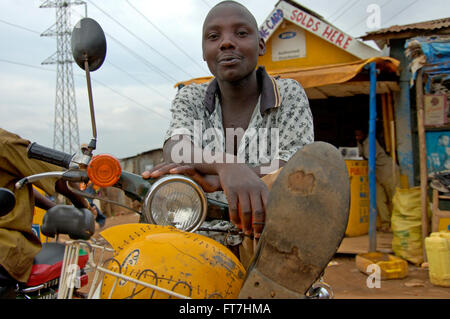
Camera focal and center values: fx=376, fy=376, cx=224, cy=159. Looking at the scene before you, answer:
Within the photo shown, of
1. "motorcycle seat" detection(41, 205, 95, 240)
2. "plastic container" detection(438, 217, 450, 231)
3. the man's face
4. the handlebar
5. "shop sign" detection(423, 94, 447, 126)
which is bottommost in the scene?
"plastic container" detection(438, 217, 450, 231)

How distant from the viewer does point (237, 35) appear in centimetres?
143

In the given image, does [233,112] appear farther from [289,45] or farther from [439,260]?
[289,45]

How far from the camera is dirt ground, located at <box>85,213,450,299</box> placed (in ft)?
15.0

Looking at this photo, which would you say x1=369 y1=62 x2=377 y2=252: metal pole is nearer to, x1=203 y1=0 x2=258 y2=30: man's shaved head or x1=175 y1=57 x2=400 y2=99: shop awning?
x1=175 y1=57 x2=400 y2=99: shop awning

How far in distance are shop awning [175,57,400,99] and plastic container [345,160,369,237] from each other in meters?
1.43

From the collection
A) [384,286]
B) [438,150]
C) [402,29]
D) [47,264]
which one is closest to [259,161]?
[47,264]

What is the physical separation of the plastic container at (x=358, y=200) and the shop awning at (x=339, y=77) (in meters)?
1.43

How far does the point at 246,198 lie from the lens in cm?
93

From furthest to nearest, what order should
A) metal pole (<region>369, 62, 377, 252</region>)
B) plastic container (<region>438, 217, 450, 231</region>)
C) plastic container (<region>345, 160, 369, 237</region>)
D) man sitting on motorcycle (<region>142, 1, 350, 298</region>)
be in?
plastic container (<region>345, 160, 369, 237</region>) < metal pole (<region>369, 62, 377, 252</region>) < plastic container (<region>438, 217, 450, 231</region>) < man sitting on motorcycle (<region>142, 1, 350, 298</region>)

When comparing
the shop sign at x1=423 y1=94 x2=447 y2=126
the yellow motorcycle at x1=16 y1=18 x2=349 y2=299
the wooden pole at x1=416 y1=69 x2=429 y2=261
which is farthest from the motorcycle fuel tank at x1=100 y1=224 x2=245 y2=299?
the shop sign at x1=423 y1=94 x2=447 y2=126

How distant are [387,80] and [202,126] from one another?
6377 mm

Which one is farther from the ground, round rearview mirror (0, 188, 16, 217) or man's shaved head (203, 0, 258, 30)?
man's shaved head (203, 0, 258, 30)
